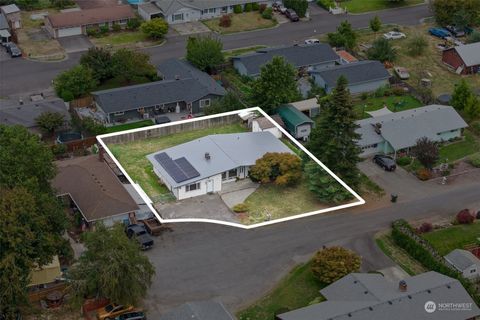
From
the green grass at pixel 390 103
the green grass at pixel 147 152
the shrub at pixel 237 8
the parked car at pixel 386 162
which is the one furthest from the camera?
the shrub at pixel 237 8

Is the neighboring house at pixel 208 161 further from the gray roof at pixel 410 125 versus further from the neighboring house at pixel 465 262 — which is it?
the gray roof at pixel 410 125

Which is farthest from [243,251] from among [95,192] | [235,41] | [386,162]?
[235,41]

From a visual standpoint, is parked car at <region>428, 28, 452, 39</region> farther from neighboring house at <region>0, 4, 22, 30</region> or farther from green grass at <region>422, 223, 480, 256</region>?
neighboring house at <region>0, 4, 22, 30</region>

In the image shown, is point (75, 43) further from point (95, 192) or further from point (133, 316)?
point (133, 316)

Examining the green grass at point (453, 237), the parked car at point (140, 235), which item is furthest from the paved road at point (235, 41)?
the green grass at point (453, 237)

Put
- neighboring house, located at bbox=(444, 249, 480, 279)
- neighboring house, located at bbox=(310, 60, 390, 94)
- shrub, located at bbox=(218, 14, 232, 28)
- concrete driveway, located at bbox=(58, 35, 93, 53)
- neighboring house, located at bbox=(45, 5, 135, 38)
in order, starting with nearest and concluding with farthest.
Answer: neighboring house, located at bbox=(444, 249, 480, 279)
neighboring house, located at bbox=(310, 60, 390, 94)
concrete driveway, located at bbox=(58, 35, 93, 53)
neighboring house, located at bbox=(45, 5, 135, 38)
shrub, located at bbox=(218, 14, 232, 28)

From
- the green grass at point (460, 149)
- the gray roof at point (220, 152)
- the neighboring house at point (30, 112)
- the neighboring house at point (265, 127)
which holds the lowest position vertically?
the green grass at point (460, 149)

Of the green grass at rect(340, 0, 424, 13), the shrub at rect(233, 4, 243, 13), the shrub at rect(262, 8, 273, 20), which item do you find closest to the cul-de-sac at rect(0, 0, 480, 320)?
the shrub at rect(262, 8, 273, 20)
